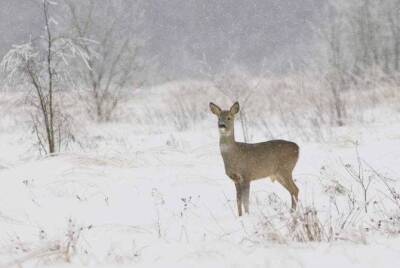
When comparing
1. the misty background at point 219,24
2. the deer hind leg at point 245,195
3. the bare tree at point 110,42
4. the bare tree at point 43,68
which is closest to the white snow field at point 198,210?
the deer hind leg at point 245,195

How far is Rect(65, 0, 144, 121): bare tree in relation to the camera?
23125 millimetres

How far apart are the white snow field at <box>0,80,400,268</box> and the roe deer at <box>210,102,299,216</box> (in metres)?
0.23

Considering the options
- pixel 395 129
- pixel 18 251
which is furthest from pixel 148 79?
pixel 18 251

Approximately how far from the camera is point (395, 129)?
11.1 m

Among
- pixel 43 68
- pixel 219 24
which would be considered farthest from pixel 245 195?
pixel 219 24

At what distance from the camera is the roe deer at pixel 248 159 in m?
5.86

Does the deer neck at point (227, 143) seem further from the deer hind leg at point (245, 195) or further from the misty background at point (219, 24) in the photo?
the misty background at point (219, 24)

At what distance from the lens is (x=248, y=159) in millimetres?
5902

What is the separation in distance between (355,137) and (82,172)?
16.5 ft

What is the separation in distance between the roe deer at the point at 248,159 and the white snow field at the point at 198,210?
233 millimetres

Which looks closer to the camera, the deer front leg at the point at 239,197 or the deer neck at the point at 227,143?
the deer front leg at the point at 239,197

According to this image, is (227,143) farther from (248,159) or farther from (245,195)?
(245,195)

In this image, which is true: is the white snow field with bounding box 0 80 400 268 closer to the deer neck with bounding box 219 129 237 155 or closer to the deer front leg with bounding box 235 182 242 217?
the deer front leg with bounding box 235 182 242 217

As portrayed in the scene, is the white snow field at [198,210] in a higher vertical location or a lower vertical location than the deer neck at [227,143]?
lower
